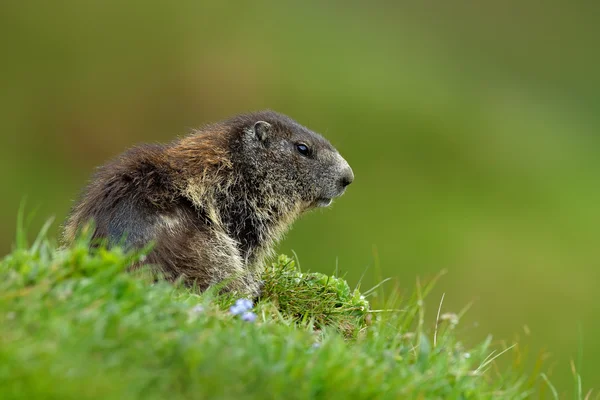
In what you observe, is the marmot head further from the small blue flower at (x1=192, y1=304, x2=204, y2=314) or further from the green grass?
the small blue flower at (x1=192, y1=304, x2=204, y2=314)

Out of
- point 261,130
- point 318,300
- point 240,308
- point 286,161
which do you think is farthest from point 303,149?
point 240,308

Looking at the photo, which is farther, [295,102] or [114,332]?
[295,102]

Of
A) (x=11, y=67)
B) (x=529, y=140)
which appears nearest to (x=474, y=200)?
(x=529, y=140)

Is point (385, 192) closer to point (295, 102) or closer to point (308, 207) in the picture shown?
point (295, 102)

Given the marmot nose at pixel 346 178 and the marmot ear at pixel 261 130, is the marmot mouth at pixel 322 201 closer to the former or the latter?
the marmot nose at pixel 346 178

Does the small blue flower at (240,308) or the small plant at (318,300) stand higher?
the small blue flower at (240,308)

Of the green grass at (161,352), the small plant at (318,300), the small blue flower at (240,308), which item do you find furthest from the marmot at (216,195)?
the green grass at (161,352)

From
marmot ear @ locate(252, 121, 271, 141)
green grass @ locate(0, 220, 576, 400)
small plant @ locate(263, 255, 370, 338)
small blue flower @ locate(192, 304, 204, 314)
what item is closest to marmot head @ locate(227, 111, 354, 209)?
marmot ear @ locate(252, 121, 271, 141)
